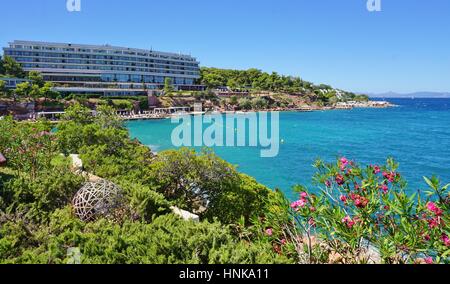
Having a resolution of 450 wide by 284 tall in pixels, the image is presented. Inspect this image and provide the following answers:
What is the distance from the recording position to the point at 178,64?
10912 cm

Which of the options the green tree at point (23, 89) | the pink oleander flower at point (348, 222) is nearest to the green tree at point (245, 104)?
the green tree at point (23, 89)

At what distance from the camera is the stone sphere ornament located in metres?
9.38

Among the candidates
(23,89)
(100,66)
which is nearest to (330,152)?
(23,89)

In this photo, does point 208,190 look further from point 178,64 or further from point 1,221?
point 178,64

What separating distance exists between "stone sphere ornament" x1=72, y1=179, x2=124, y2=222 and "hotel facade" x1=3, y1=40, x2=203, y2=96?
7498 centimetres

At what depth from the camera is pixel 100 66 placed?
305ft

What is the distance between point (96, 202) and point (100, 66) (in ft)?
297

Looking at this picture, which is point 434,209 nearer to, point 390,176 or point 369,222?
point 369,222

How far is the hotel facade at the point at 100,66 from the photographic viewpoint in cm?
8388

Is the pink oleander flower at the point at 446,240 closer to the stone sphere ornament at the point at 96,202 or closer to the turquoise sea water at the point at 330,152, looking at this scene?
the stone sphere ornament at the point at 96,202

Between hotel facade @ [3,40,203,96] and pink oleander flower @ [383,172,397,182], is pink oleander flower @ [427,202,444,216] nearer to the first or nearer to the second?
pink oleander flower @ [383,172,397,182]

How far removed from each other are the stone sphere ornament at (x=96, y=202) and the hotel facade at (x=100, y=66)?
74980 mm

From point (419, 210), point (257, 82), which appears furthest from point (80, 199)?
point (257, 82)
